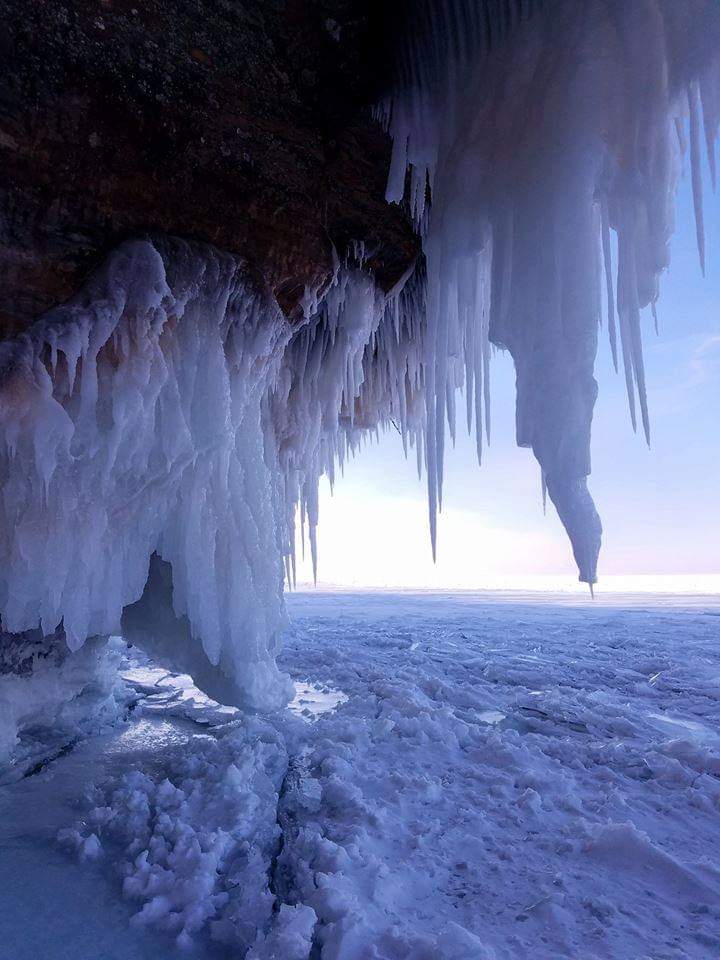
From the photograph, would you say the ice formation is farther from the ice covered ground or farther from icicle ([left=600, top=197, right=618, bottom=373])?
the ice covered ground

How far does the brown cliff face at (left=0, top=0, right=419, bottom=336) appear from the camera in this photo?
204cm

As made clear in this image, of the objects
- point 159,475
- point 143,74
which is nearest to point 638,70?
point 143,74

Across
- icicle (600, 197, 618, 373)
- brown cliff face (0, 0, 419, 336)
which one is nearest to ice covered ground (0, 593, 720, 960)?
icicle (600, 197, 618, 373)

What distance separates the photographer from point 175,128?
229cm

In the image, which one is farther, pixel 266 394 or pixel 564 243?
pixel 266 394

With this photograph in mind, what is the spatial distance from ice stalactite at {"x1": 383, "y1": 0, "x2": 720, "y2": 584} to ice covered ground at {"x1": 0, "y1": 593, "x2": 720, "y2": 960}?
985 mm

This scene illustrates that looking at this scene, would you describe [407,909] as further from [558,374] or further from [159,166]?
[159,166]

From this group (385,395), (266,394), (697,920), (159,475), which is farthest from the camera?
(385,395)

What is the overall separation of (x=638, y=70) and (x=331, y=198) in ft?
4.70

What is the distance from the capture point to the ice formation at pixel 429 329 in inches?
81.0

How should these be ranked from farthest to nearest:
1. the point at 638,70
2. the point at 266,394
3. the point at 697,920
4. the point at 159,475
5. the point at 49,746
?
1. the point at 266,394
2. the point at 49,746
3. the point at 159,475
4. the point at 638,70
5. the point at 697,920

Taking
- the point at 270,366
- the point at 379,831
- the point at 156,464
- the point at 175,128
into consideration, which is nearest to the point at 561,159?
the point at 175,128

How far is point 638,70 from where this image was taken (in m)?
1.99

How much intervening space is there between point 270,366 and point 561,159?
192cm
